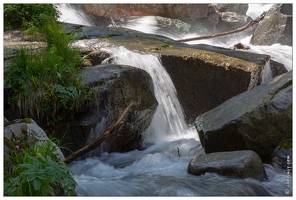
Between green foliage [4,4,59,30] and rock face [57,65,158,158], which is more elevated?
green foliage [4,4,59,30]

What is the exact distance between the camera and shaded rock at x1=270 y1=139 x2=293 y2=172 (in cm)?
464

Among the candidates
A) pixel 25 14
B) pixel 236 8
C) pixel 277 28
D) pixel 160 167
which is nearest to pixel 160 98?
pixel 160 167

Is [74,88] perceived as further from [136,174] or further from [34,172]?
[34,172]

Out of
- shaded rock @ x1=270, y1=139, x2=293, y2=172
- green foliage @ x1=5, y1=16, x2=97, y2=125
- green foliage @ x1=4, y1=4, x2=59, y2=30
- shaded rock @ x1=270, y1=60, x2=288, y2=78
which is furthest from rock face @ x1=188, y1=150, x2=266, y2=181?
green foliage @ x1=4, y1=4, x2=59, y2=30

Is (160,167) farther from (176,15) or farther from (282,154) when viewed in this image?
(176,15)

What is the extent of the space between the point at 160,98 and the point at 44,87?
214 centimetres

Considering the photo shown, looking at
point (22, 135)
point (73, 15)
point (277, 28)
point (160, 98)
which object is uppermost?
point (73, 15)

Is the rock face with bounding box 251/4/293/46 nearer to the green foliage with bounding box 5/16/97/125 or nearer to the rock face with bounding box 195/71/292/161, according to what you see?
the rock face with bounding box 195/71/292/161

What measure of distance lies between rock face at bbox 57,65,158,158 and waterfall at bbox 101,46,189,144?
310mm

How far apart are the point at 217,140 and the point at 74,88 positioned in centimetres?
187

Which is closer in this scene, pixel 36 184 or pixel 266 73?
pixel 36 184

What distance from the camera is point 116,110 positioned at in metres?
5.52

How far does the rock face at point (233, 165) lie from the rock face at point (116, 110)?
1.48 m

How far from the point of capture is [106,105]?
17.7 feet
